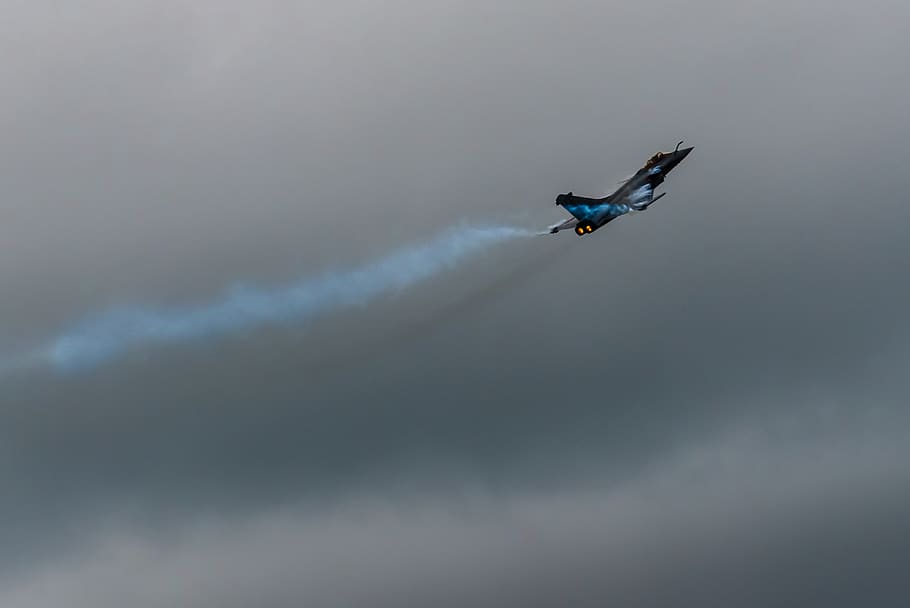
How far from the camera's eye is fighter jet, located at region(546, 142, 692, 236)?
163m

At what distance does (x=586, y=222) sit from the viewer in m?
163

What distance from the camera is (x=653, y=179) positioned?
551 ft

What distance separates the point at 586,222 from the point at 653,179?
9586 millimetres

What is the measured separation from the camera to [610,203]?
16325cm

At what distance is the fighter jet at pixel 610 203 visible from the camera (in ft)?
534
